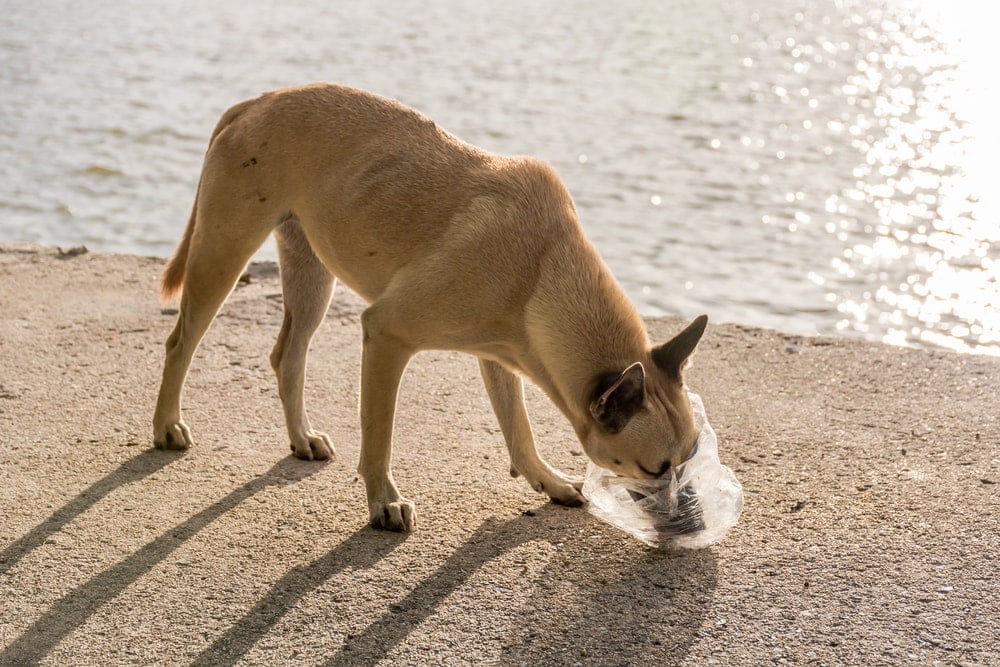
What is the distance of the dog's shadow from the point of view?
3.95 m

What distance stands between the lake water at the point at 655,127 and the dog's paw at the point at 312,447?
373 cm

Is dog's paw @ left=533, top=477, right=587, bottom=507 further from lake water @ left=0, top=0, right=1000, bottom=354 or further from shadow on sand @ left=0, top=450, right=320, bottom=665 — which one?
lake water @ left=0, top=0, right=1000, bottom=354

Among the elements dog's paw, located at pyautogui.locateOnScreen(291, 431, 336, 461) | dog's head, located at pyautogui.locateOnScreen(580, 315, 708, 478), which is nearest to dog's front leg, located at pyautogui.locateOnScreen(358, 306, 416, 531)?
dog's paw, located at pyautogui.locateOnScreen(291, 431, 336, 461)

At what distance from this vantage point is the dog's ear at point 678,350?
4.19 meters

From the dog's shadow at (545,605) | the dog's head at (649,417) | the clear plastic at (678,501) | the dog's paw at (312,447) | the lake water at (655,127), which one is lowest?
the lake water at (655,127)

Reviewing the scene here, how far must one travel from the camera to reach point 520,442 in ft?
16.7

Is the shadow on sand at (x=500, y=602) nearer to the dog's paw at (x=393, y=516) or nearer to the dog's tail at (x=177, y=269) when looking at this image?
the dog's paw at (x=393, y=516)

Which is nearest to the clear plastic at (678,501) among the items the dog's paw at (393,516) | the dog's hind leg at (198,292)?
the dog's paw at (393,516)

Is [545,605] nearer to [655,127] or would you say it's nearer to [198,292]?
[198,292]

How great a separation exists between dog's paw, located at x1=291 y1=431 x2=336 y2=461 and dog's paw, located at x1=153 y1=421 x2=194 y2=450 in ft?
1.68

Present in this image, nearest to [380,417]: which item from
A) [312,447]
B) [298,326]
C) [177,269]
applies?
[312,447]

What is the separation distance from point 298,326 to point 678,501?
2.18 metres

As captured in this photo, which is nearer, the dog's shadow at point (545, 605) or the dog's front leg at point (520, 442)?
the dog's shadow at point (545, 605)

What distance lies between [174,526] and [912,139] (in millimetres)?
11865
